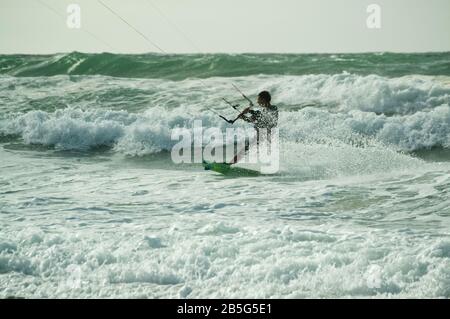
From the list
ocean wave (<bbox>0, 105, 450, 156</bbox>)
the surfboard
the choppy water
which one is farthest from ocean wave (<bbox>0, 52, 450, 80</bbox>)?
the surfboard

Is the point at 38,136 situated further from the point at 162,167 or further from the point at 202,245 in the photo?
the point at 202,245

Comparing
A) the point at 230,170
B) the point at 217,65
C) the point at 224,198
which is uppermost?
the point at 217,65

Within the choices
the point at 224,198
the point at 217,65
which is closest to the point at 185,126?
the point at 224,198

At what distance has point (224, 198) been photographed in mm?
9812

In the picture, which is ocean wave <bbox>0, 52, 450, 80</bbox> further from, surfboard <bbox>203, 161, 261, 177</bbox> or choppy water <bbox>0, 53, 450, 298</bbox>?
surfboard <bbox>203, 161, 261, 177</bbox>

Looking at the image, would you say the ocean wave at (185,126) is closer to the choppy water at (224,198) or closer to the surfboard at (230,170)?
the choppy water at (224,198)

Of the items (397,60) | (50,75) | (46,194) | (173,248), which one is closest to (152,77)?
(50,75)

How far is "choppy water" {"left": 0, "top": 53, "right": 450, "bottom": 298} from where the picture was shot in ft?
20.9

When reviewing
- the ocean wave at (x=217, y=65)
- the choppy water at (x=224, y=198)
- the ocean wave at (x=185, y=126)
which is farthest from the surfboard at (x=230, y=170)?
the ocean wave at (x=217, y=65)

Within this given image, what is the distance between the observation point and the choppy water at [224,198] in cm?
636

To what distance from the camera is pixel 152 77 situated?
25.0 m

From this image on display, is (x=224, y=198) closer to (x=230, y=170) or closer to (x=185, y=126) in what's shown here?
(x=230, y=170)
